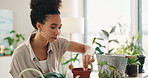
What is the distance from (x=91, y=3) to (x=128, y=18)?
3.21ft

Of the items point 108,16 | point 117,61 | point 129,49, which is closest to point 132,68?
point 117,61

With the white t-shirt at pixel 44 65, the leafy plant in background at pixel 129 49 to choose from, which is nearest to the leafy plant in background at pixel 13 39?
the leafy plant in background at pixel 129 49

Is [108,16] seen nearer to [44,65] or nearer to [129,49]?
[129,49]

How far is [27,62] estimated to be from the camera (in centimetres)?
139

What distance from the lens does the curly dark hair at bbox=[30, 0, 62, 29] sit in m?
1.34

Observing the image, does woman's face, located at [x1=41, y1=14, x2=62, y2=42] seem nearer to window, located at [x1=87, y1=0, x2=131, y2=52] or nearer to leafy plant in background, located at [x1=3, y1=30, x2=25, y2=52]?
window, located at [x1=87, y1=0, x2=131, y2=52]

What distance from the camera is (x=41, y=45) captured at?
151 centimetres

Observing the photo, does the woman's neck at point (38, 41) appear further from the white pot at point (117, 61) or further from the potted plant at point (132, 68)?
the potted plant at point (132, 68)

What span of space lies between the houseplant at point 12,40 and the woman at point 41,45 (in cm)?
212

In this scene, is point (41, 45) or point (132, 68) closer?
point (41, 45)

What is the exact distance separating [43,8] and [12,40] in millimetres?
2365

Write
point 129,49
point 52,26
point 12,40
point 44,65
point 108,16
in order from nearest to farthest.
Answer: point 52,26 < point 44,65 < point 129,49 < point 12,40 < point 108,16

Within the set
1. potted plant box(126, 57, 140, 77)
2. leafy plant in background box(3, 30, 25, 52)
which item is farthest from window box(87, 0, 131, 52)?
potted plant box(126, 57, 140, 77)

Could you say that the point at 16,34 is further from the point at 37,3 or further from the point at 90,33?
the point at 37,3
